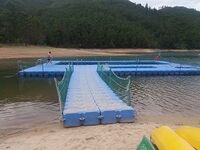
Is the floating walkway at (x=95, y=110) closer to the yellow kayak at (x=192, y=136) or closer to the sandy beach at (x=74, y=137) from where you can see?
the sandy beach at (x=74, y=137)

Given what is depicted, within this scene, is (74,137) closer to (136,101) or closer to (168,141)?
(168,141)

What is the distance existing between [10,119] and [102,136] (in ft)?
22.0

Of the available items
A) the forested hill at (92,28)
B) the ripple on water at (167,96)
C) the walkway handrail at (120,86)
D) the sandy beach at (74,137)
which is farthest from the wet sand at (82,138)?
the forested hill at (92,28)

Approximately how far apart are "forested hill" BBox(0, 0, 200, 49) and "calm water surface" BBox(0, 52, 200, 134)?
5838 cm

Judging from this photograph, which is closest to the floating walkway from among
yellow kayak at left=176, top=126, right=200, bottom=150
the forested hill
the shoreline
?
the shoreline

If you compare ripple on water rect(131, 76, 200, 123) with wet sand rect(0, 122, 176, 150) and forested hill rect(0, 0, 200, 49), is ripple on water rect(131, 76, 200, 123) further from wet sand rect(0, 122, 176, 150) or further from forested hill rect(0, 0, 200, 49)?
forested hill rect(0, 0, 200, 49)

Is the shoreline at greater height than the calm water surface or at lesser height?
greater

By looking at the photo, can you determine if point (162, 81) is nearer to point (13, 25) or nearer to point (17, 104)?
point (17, 104)

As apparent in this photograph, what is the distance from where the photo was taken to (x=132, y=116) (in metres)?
14.4

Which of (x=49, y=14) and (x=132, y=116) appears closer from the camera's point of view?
(x=132, y=116)

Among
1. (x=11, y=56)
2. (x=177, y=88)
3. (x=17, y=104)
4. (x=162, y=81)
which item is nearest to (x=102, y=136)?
(x=17, y=104)

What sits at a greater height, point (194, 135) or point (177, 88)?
point (194, 135)

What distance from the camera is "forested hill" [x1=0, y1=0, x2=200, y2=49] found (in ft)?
298

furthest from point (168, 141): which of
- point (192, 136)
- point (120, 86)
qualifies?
point (120, 86)
